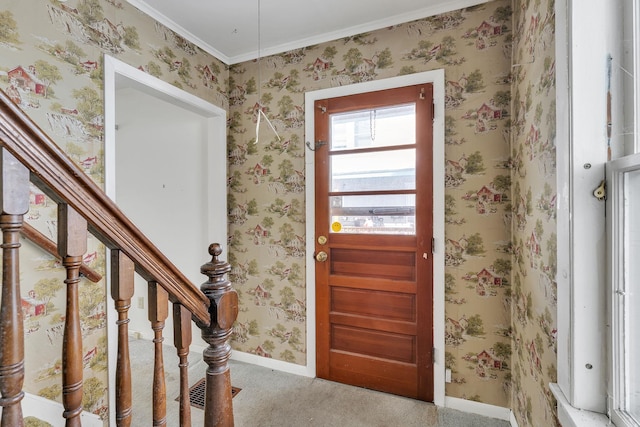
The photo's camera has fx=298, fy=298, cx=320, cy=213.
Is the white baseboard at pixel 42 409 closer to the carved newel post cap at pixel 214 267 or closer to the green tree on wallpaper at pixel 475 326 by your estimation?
the carved newel post cap at pixel 214 267

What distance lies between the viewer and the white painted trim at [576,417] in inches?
34.3

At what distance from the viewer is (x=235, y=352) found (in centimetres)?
260

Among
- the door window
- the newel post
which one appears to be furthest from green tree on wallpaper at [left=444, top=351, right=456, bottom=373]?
the newel post

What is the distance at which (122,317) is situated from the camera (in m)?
0.73

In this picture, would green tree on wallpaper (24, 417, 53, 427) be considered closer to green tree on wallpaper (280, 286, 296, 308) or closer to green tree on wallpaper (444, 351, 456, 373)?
green tree on wallpaper (280, 286, 296, 308)

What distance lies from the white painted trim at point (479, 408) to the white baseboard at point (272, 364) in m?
0.98

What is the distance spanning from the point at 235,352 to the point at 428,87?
2.59 metres

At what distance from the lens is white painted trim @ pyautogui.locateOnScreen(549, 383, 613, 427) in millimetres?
871

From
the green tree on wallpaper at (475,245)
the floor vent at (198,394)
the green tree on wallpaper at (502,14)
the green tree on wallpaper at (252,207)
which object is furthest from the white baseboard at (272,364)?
the green tree on wallpaper at (502,14)

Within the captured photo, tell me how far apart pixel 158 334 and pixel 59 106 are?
1.45m

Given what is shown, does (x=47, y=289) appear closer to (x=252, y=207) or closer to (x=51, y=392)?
(x=51, y=392)

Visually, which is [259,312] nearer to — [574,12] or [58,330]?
[58,330]

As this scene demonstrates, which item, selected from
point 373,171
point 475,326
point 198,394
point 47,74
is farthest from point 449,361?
point 47,74

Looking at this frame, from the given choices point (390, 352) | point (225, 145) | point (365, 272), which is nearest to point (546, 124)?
point (365, 272)
